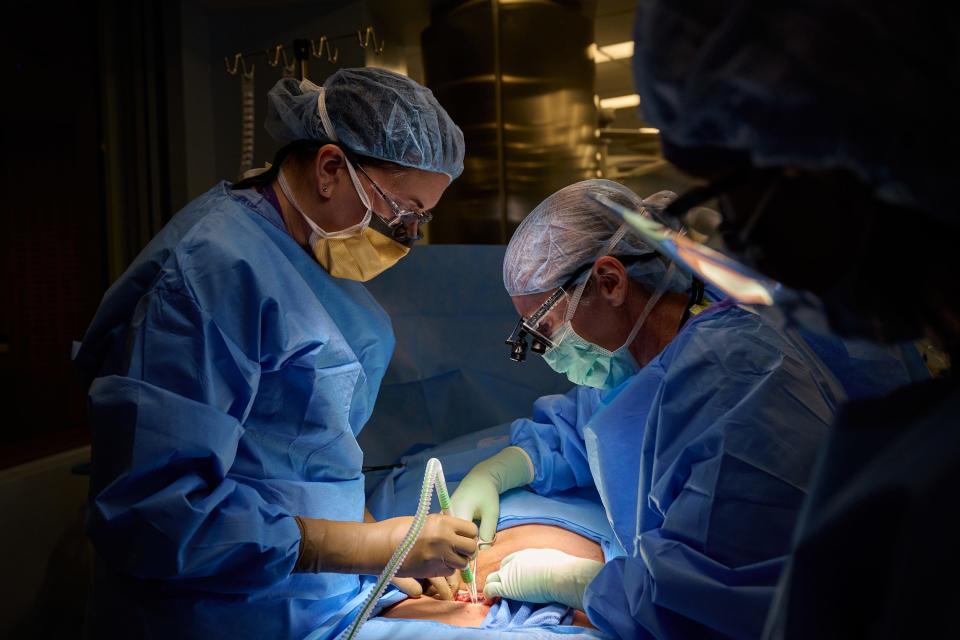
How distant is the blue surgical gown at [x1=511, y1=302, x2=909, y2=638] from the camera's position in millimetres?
1104

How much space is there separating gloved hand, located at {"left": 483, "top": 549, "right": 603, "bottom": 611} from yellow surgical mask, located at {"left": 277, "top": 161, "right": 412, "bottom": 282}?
78cm

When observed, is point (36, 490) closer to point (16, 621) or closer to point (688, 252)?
point (16, 621)

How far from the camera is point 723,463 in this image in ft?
3.75

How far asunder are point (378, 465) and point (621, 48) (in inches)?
69.6

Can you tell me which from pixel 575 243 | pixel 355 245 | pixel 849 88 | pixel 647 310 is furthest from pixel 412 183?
pixel 849 88

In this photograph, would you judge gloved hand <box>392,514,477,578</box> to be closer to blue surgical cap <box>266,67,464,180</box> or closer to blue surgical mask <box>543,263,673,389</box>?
blue surgical mask <box>543,263,673,389</box>

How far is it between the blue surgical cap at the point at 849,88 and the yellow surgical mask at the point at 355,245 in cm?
112

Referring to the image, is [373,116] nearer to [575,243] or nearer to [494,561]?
[575,243]

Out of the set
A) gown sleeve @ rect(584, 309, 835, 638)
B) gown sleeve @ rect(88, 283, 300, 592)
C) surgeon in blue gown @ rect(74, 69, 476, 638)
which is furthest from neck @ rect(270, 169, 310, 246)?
gown sleeve @ rect(584, 309, 835, 638)

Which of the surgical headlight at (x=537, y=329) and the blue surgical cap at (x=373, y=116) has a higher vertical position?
the blue surgical cap at (x=373, y=116)

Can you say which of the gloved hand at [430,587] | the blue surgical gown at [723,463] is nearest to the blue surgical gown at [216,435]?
the gloved hand at [430,587]

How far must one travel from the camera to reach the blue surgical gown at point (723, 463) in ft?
3.62

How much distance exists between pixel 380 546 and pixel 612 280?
2.64 feet

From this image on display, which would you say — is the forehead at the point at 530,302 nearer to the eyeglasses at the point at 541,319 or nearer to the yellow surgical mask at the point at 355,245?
the eyeglasses at the point at 541,319
